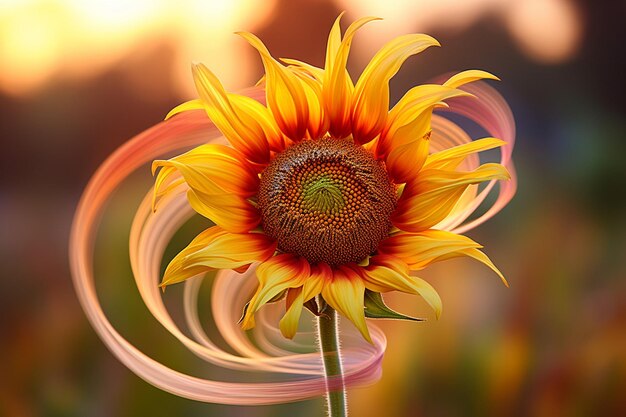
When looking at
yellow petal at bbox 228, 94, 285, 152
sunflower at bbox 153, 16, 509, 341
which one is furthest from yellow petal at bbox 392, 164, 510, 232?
yellow petal at bbox 228, 94, 285, 152

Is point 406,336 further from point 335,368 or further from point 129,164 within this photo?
point 335,368

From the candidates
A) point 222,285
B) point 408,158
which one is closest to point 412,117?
point 408,158

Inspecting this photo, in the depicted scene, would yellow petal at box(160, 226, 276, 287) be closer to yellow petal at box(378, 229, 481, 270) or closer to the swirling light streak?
yellow petal at box(378, 229, 481, 270)

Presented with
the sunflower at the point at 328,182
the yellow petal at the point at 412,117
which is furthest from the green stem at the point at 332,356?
the yellow petal at the point at 412,117

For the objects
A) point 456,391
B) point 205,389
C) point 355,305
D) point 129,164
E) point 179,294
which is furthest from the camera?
point 456,391

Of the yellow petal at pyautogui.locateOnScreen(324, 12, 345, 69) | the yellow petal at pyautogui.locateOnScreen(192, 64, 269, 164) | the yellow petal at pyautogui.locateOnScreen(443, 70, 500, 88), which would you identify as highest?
the yellow petal at pyautogui.locateOnScreen(324, 12, 345, 69)

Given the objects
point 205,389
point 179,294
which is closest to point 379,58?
point 205,389

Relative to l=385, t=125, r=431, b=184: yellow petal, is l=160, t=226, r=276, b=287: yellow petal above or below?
below
